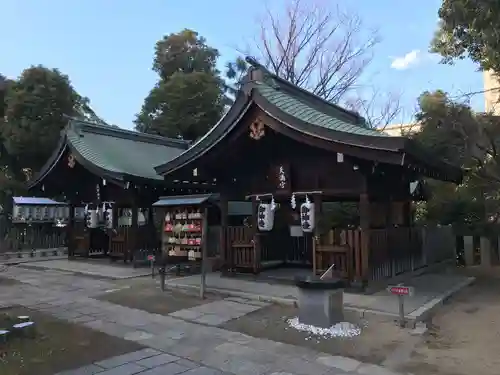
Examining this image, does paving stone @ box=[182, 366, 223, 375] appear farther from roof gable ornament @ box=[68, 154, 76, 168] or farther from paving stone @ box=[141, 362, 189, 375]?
roof gable ornament @ box=[68, 154, 76, 168]

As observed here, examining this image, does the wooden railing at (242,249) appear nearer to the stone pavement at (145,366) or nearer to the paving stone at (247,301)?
the paving stone at (247,301)

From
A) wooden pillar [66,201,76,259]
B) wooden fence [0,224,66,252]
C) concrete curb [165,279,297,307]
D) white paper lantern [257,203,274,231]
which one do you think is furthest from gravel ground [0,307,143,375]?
wooden fence [0,224,66,252]

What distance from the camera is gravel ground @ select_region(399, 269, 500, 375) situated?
5.30m

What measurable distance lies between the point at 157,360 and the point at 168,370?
1.39 ft

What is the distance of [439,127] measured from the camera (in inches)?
640

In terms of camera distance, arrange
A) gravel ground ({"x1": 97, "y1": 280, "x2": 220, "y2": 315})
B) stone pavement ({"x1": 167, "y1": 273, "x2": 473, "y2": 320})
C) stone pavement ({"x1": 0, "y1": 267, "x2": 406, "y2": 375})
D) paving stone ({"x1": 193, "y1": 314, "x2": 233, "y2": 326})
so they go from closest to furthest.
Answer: stone pavement ({"x1": 0, "y1": 267, "x2": 406, "y2": 375})
paving stone ({"x1": 193, "y1": 314, "x2": 233, "y2": 326})
stone pavement ({"x1": 167, "y1": 273, "x2": 473, "y2": 320})
gravel ground ({"x1": 97, "y1": 280, "x2": 220, "y2": 315})

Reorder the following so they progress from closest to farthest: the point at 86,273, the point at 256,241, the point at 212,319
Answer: the point at 212,319 → the point at 256,241 → the point at 86,273

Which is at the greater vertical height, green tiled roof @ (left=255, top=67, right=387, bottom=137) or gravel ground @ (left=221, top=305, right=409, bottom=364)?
green tiled roof @ (left=255, top=67, right=387, bottom=137)

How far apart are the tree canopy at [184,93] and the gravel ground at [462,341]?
20.8 meters

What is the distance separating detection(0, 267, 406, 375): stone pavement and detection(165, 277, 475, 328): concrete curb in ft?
1.45

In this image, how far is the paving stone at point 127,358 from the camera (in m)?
5.37

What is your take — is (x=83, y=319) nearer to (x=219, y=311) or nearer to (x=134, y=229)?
(x=219, y=311)

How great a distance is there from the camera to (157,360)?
5547 mm

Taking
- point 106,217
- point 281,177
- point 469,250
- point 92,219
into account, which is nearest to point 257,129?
point 281,177
